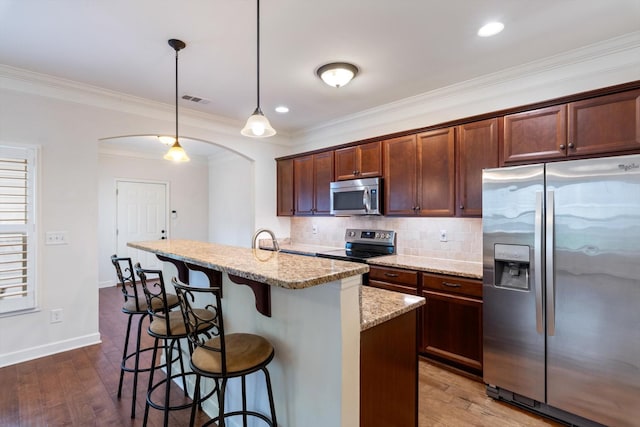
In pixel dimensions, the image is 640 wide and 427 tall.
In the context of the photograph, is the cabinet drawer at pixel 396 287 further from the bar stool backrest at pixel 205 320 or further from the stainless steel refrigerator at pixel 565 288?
the bar stool backrest at pixel 205 320

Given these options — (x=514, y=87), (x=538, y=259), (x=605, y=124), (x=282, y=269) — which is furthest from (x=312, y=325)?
(x=514, y=87)

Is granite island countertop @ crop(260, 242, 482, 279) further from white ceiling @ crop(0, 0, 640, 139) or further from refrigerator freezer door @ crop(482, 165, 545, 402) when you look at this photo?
white ceiling @ crop(0, 0, 640, 139)

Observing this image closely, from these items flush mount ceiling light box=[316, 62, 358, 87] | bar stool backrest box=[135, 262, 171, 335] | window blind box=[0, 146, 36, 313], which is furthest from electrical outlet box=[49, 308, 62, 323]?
flush mount ceiling light box=[316, 62, 358, 87]

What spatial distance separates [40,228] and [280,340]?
3016 millimetres

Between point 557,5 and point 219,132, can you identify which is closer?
point 557,5

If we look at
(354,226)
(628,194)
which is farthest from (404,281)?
(628,194)

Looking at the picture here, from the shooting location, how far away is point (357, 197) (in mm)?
3820

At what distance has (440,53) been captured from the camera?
2572 mm

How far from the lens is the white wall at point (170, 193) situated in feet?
19.7

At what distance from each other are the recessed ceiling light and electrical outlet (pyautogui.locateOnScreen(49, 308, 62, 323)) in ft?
15.0

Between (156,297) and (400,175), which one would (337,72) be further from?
(156,297)

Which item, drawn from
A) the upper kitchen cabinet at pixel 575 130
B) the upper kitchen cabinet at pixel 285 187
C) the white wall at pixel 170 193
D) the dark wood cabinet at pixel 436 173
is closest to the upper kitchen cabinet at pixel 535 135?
the upper kitchen cabinet at pixel 575 130

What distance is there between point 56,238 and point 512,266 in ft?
13.9

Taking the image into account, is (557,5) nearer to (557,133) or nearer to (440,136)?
(557,133)
